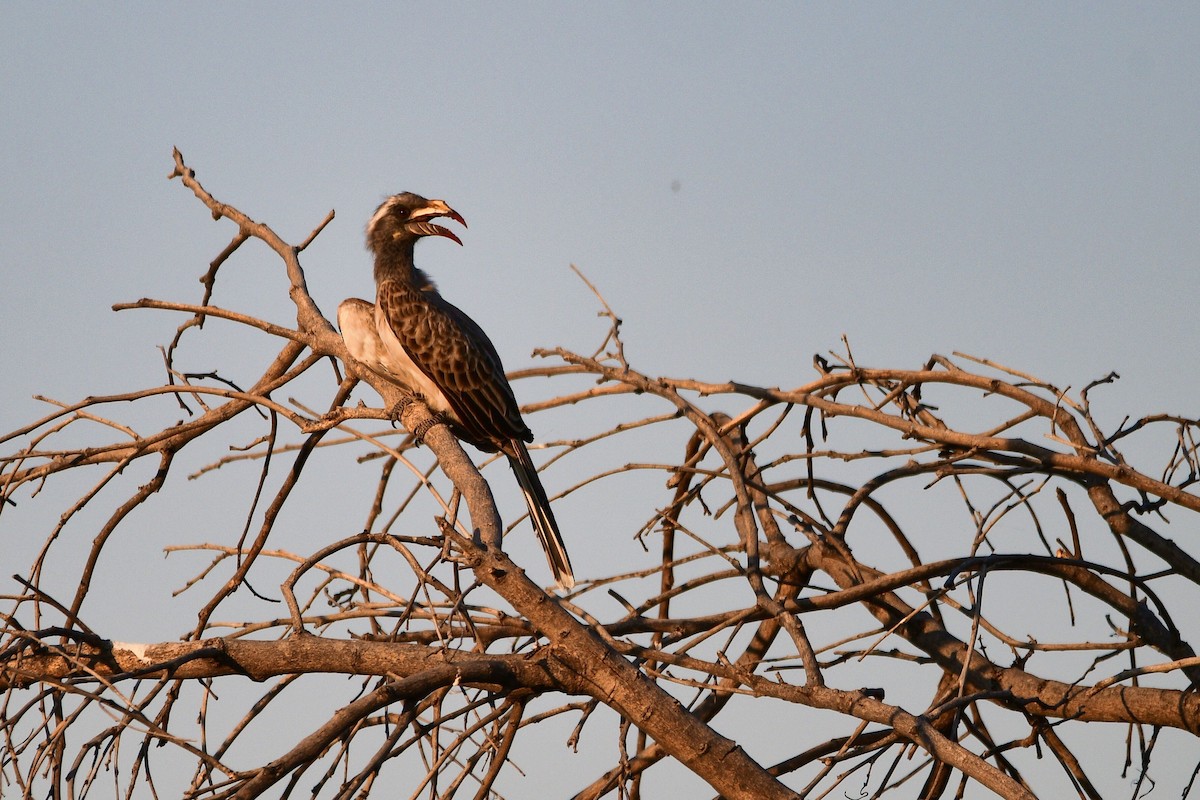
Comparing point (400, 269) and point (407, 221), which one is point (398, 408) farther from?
point (407, 221)

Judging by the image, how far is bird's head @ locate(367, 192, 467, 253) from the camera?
6.80 metres

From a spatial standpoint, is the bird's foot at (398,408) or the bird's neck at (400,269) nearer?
the bird's foot at (398,408)

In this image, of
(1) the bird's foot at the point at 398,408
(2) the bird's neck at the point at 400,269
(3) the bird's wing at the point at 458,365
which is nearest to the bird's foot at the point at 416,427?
(1) the bird's foot at the point at 398,408

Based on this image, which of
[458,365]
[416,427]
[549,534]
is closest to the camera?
[416,427]

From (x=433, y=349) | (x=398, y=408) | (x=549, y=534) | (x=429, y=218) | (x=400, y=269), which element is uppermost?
(x=429, y=218)

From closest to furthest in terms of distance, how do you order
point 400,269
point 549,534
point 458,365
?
point 549,534 → point 458,365 → point 400,269

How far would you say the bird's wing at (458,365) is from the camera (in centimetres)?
594

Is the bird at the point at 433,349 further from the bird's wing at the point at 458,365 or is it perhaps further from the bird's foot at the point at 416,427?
the bird's foot at the point at 416,427

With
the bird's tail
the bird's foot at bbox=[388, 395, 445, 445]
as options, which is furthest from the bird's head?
the bird's tail

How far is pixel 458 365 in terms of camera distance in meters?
6.11

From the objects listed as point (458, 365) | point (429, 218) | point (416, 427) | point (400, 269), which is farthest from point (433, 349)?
point (416, 427)

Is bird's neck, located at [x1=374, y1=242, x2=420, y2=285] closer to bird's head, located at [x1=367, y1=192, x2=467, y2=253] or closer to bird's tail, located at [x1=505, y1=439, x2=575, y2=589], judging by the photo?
bird's head, located at [x1=367, y1=192, x2=467, y2=253]

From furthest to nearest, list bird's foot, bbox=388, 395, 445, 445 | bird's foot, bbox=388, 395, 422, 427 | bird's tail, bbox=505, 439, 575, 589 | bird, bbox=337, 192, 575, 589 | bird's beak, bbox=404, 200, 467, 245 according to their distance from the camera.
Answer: bird's beak, bbox=404, 200, 467, 245 < bird, bbox=337, 192, 575, 589 < bird's tail, bbox=505, 439, 575, 589 < bird's foot, bbox=388, 395, 422, 427 < bird's foot, bbox=388, 395, 445, 445

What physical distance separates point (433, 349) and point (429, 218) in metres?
1.02
